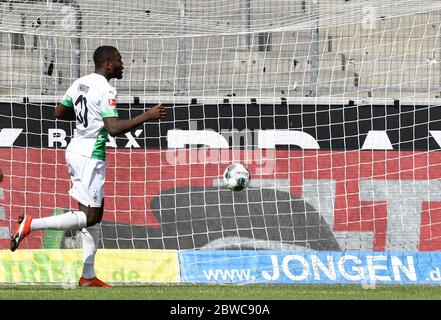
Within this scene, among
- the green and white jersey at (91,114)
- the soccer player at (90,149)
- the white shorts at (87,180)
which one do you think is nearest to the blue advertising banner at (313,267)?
the soccer player at (90,149)

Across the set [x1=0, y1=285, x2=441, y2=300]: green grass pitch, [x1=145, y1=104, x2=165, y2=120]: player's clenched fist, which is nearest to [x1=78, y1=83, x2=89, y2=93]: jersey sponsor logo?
[x1=145, y1=104, x2=165, y2=120]: player's clenched fist

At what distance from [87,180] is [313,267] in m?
3.77

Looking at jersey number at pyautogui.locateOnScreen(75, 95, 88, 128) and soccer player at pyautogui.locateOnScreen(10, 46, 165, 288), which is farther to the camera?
jersey number at pyautogui.locateOnScreen(75, 95, 88, 128)

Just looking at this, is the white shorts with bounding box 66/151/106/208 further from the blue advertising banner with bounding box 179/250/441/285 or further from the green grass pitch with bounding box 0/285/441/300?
the blue advertising banner with bounding box 179/250/441/285

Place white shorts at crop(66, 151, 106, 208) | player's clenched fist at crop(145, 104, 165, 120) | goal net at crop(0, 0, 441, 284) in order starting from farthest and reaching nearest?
goal net at crop(0, 0, 441, 284) → white shorts at crop(66, 151, 106, 208) → player's clenched fist at crop(145, 104, 165, 120)

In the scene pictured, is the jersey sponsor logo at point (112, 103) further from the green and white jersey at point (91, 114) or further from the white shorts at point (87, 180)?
the white shorts at point (87, 180)

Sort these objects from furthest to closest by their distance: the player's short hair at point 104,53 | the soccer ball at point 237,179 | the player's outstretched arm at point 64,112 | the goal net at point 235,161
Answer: the goal net at point 235,161 < the soccer ball at point 237,179 < the player's outstretched arm at point 64,112 < the player's short hair at point 104,53

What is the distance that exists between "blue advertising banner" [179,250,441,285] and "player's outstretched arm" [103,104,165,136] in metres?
3.44

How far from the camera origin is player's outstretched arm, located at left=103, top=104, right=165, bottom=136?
8953 mm

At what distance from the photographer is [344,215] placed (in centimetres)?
1335

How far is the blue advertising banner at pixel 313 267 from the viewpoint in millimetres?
12266

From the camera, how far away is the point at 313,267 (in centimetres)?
1234

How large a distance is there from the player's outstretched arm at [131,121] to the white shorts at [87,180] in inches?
15.6
